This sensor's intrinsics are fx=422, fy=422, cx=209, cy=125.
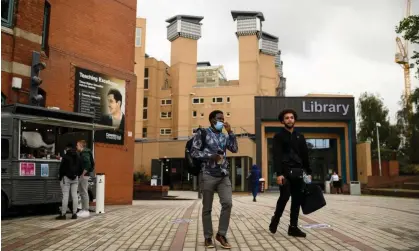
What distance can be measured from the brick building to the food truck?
4.41 ft

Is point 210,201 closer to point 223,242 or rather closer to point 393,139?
point 223,242

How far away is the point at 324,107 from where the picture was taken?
36500 mm

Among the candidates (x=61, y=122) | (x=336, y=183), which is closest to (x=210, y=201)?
(x=61, y=122)

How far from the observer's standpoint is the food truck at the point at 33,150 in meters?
9.89

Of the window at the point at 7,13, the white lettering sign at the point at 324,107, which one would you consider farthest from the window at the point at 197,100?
the window at the point at 7,13

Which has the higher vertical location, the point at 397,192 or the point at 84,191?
the point at 84,191

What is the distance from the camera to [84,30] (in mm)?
16266

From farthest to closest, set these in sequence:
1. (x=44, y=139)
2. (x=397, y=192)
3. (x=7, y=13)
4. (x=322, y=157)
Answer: (x=322, y=157) < (x=397, y=192) < (x=7, y=13) < (x=44, y=139)

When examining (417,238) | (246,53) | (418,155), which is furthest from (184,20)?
(417,238)

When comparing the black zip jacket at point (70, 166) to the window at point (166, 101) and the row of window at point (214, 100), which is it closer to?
the row of window at point (214, 100)

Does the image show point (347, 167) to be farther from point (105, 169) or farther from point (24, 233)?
point (24, 233)

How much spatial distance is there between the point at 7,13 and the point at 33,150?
156 inches

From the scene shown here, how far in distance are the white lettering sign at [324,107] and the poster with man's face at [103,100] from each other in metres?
22.7

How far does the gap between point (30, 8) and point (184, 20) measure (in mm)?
41592
